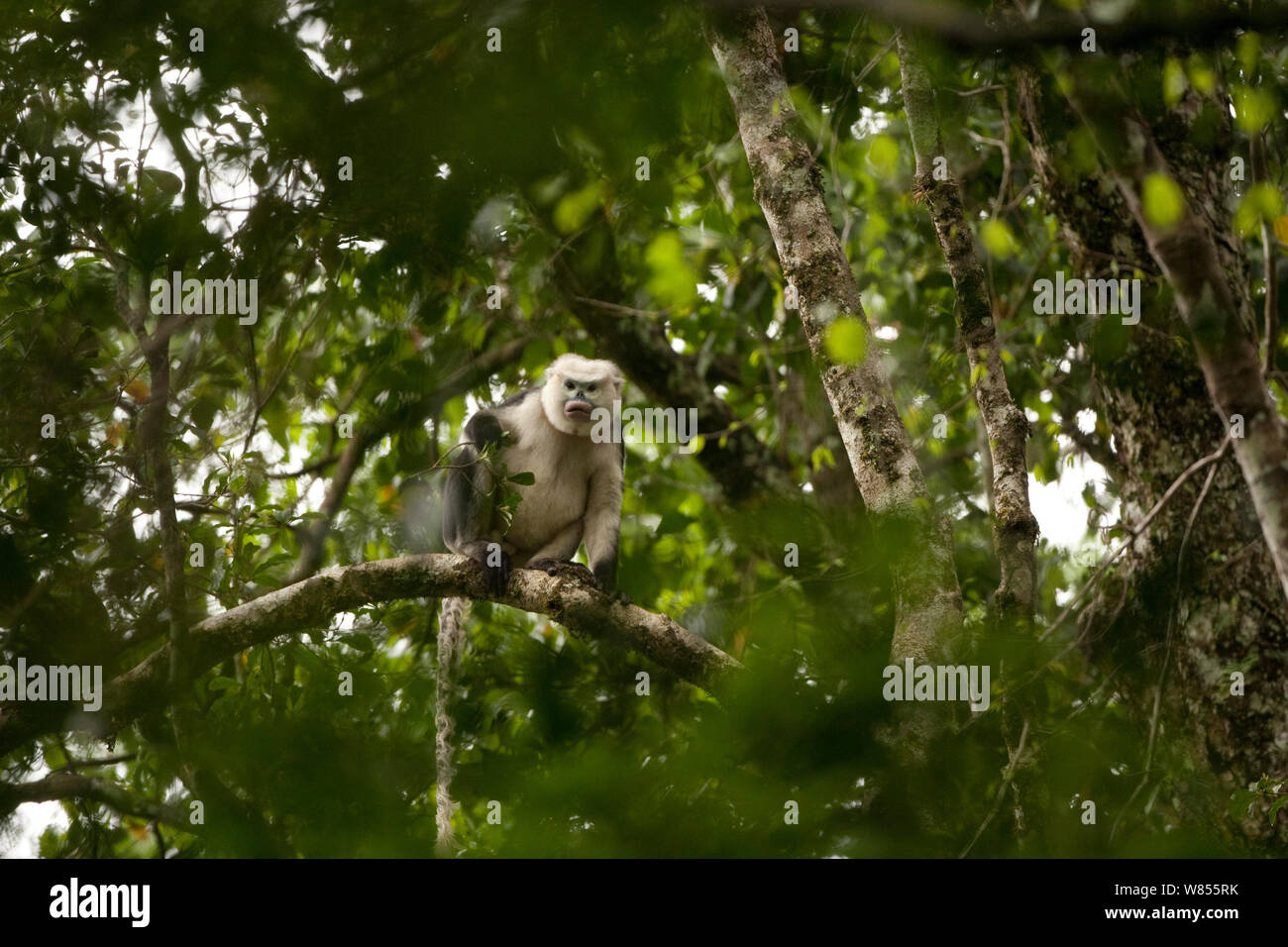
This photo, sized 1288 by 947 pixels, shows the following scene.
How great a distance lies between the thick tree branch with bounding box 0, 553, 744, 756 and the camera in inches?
147

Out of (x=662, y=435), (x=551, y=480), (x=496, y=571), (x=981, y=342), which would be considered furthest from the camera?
(x=662, y=435)

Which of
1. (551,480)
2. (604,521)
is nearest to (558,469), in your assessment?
(551,480)

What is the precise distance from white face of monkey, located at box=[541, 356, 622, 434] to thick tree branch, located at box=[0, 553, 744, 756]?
108 cm

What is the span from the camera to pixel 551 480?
5883 millimetres

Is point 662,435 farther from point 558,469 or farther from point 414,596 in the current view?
point 414,596

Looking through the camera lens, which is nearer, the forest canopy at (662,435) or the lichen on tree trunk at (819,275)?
the forest canopy at (662,435)

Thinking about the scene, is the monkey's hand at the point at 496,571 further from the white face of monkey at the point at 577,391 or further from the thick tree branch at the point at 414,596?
the white face of monkey at the point at 577,391

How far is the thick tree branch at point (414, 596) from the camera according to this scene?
374 centimetres

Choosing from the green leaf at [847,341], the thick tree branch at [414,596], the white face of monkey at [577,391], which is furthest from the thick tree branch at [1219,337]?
the white face of monkey at [577,391]

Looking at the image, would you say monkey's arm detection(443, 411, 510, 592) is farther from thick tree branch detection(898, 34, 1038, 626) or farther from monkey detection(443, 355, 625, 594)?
thick tree branch detection(898, 34, 1038, 626)

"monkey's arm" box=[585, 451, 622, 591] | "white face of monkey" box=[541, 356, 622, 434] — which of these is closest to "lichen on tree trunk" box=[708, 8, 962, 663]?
"white face of monkey" box=[541, 356, 622, 434]

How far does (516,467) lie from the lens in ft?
19.1

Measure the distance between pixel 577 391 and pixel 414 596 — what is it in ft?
5.37

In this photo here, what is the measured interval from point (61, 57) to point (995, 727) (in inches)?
91.9
